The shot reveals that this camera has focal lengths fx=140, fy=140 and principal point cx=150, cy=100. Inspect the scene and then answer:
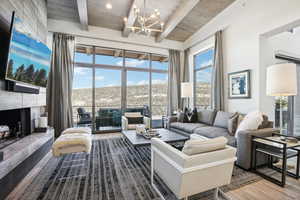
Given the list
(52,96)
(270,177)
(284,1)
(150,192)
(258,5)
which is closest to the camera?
(150,192)

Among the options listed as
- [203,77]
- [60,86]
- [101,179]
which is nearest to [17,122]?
[60,86]

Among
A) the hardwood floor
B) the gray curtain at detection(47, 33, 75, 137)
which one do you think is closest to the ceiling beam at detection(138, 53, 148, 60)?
the gray curtain at detection(47, 33, 75, 137)

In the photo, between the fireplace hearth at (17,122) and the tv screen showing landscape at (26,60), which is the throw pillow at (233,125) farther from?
the fireplace hearth at (17,122)

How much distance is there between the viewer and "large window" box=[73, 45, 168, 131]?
4.87 metres

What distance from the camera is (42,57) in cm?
290

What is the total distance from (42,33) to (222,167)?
4711 mm

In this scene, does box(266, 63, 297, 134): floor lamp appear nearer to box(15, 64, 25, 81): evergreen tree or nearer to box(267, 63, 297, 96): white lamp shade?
box(267, 63, 297, 96): white lamp shade

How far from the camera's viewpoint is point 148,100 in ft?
18.9

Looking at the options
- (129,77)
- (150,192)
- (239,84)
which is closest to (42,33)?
(129,77)

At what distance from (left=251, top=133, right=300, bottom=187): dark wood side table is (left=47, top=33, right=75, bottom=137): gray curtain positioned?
473cm

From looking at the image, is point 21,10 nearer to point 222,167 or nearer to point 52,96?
point 52,96

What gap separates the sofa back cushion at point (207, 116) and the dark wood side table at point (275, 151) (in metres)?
1.51

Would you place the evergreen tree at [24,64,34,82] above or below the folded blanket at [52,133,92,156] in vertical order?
above

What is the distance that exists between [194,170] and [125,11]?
15.0 feet
